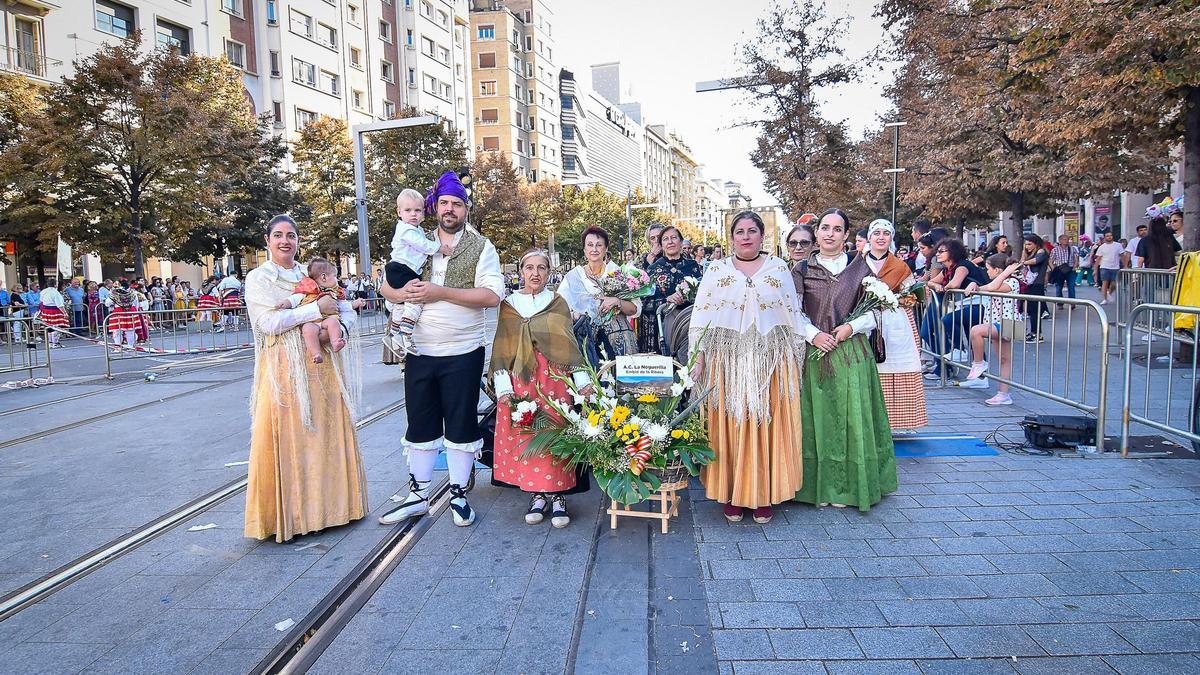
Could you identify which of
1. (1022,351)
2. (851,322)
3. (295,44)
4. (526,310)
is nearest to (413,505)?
(526,310)

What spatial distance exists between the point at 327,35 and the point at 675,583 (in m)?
44.1

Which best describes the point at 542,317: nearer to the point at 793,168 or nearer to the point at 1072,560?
the point at 1072,560

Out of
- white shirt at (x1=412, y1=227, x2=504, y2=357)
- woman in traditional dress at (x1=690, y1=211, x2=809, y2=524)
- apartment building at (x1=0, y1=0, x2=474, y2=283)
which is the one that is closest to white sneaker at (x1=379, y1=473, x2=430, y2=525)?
white shirt at (x1=412, y1=227, x2=504, y2=357)

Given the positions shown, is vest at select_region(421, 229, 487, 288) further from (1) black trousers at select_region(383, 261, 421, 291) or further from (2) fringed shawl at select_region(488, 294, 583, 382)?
(2) fringed shawl at select_region(488, 294, 583, 382)

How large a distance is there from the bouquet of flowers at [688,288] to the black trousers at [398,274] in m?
3.32

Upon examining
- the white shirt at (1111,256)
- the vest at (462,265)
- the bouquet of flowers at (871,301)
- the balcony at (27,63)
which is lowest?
the bouquet of flowers at (871,301)

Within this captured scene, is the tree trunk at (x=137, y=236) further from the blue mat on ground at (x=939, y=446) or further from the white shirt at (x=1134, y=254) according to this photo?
the white shirt at (x=1134, y=254)

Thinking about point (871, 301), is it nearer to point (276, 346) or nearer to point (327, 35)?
point (276, 346)

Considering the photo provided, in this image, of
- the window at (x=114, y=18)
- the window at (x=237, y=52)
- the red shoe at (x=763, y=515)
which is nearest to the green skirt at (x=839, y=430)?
the red shoe at (x=763, y=515)

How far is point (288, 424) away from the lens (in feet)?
15.1

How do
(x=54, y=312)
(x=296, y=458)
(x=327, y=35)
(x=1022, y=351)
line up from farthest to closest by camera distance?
(x=327, y=35), (x=54, y=312), (x=1022, y=351), (x=296, y=458)

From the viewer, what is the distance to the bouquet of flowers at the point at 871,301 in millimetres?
5043

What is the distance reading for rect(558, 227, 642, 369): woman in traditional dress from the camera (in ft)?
20.1

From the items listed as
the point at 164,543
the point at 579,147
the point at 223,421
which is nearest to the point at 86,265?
the point at 223,421
